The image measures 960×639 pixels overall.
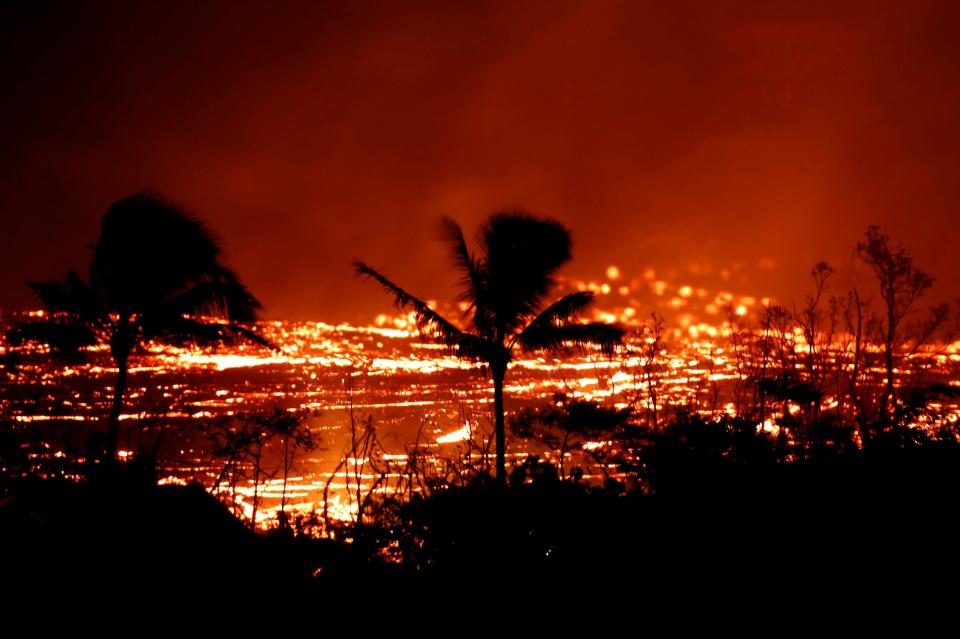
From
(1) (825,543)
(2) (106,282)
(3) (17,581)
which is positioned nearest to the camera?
(3) (17,581)

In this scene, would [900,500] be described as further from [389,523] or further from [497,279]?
[497,279]

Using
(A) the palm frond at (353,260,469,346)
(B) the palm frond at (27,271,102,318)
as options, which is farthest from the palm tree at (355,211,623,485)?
(B) the palm frond at (27,271,102,318)

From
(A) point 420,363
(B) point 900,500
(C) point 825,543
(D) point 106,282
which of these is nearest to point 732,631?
(C) point 825,543

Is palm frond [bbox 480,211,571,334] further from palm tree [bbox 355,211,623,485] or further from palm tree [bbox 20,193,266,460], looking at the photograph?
palm tree [bbox 20,193,266,460]

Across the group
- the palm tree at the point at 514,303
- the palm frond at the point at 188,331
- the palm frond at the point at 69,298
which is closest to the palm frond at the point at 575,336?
the palm tree at the point at 514,303

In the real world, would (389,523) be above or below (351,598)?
above

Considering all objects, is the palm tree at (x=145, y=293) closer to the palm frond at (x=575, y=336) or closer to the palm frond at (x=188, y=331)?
the palm frond at (x=188, y=331)

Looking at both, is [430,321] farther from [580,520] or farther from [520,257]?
[580,520]
